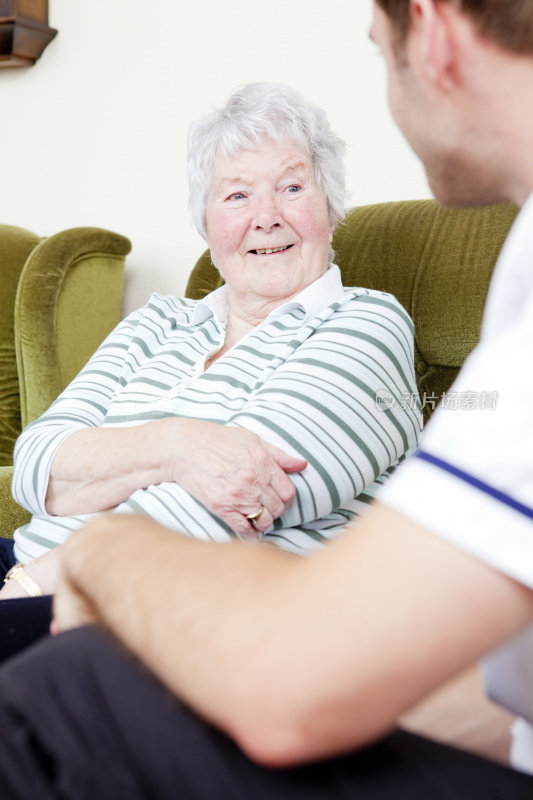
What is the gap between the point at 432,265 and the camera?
66.2 inches

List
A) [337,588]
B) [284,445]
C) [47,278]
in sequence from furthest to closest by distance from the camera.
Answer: [47,278] → [284,445] → [337,588]

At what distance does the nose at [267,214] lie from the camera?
1.53 meters

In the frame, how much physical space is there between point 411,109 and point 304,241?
92 cm

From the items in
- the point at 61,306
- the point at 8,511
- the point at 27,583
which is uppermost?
the point at 61,306

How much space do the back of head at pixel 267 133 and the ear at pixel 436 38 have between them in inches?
39.0

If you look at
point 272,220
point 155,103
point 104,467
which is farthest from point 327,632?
point 155,103

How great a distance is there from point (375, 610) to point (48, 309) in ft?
6.20

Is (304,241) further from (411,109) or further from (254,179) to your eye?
(411,109)

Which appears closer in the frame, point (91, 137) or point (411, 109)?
point (411, 109)

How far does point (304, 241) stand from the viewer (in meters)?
1.54

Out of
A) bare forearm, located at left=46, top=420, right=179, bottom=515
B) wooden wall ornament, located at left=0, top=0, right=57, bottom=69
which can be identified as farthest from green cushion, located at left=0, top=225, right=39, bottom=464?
bare forearm, located at left=46, top=420, right=179, bottom=515

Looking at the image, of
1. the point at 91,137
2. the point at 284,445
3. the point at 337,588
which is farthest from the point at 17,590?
the point at 91,137

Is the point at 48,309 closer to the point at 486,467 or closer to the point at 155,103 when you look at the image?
the point at 155,103

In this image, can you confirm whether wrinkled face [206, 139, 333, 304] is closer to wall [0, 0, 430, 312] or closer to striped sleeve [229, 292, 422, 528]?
striped sleeve [229, 292, 422, 528]
